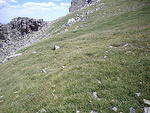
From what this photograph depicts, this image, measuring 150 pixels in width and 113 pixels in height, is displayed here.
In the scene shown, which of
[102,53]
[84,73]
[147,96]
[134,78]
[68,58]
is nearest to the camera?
[147,96]

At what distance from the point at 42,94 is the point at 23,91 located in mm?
3577

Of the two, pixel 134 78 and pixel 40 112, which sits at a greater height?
pixel 134 78

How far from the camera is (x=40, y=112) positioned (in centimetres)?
1332

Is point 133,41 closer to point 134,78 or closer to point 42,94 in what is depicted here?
point 134,78

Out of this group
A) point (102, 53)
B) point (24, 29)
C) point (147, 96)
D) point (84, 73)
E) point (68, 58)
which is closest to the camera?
point (147, 96)

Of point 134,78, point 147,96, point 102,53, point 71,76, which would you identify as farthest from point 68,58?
point 147,96

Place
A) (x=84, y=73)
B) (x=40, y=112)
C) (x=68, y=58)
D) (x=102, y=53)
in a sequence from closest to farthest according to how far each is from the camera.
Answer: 1. (x=40, y=112)
2. (x=84, y=73)
3. (x=102, y=53)
4. (x=68, y=58)

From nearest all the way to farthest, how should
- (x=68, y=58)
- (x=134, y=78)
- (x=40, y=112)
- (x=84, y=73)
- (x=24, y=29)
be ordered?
1. (x=40, y=112)
2. (x=134, y=78)
3. (x=84, y=73)
4. (x=68, y=58)
5. (x=24, y=29)

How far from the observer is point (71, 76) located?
17.9 m

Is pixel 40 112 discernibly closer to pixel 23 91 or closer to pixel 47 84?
pixel 47 84

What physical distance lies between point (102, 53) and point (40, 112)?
454 inches

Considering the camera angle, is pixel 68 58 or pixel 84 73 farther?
pixel 68 58


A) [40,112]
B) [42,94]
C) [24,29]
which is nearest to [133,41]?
[42,94]

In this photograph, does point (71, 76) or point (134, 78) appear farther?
point (71, 76)
